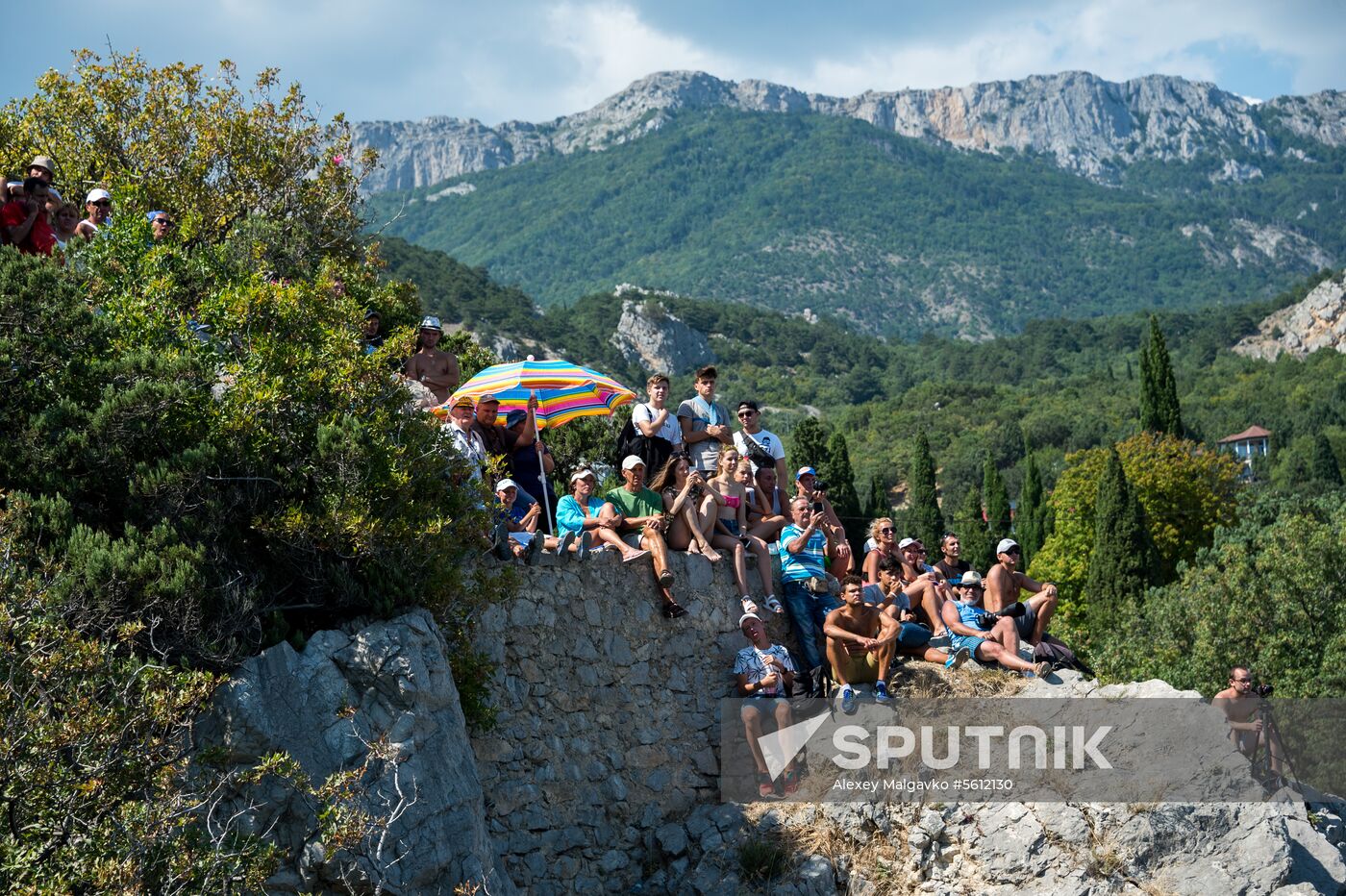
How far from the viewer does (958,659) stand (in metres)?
13.0

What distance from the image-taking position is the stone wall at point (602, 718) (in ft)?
33.8

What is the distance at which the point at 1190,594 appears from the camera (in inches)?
1043

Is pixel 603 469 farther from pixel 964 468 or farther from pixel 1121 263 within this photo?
pixel 1121 263

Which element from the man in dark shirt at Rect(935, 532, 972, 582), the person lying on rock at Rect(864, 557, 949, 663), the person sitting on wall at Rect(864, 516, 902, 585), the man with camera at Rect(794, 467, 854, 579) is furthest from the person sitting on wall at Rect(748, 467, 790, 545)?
the man in dark shirt at Rect(935, 532, 972, 582)

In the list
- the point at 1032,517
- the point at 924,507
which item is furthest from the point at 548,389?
the point at 1032,517

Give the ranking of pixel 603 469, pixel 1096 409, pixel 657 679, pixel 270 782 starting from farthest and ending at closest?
pixel 1096 409, pixel 603 469, pixel 657 679, pixel 270 782

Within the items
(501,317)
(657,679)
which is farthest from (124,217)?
(501,317)

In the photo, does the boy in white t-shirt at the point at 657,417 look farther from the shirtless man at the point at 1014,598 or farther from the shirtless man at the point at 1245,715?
the shirtless man at the point at 1245,715

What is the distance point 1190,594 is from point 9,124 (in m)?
21.3

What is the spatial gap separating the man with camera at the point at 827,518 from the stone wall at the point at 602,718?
124cm

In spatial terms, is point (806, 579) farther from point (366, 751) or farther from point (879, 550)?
point (366, 751)

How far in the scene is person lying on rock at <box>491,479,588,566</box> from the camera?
10297mm

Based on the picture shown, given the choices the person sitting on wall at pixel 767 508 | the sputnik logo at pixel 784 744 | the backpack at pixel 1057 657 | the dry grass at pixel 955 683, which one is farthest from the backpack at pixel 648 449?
the backpack at pixel 1057 657

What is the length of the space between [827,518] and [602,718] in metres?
3.34
